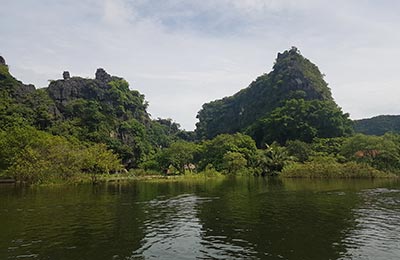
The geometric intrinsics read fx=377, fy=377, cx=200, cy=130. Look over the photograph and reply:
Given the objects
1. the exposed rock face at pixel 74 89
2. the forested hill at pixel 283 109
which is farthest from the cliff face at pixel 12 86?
the forested hill at pixel 283 109

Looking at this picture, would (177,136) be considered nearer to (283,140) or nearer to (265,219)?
(283,140)

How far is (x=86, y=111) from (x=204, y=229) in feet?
263

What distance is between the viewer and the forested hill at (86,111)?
268 ft

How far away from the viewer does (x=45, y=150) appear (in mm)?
49750

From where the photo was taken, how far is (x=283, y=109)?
103 metres

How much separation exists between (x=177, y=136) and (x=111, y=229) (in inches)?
4860

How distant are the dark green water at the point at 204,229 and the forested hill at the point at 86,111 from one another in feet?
181

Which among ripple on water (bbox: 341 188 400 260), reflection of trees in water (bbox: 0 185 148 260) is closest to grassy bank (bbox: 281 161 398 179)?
ripple on water (bbox: 341 188 400 260)

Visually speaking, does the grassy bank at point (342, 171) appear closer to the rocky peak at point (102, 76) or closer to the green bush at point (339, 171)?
the green bush at point (339, 171)

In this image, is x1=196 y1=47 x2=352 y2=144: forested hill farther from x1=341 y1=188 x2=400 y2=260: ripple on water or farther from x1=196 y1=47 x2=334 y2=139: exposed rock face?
x1=341 y1=188 x2=400 y2=260: ripple on water

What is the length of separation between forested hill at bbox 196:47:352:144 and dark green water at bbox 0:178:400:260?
6816 cm

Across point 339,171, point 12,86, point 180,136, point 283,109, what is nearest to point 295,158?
point 339,171

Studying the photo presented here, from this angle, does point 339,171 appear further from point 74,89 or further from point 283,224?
point 74,89

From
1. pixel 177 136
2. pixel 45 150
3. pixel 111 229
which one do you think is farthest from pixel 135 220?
pixel 177 136
